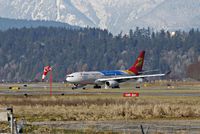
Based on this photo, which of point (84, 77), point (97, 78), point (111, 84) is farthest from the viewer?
point (97, 78)

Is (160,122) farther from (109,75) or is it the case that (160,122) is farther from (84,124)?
(109,75)

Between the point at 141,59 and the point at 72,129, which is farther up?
the point at 141,59

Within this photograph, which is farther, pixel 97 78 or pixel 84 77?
pixel 97 78

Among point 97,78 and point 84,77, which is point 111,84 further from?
point 84,77

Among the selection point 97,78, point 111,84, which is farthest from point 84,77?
point 111,84

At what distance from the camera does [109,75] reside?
139m

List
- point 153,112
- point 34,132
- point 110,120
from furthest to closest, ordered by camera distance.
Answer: point 153,112, point 110,120, point 34,132

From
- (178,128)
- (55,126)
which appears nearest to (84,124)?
(55,126)

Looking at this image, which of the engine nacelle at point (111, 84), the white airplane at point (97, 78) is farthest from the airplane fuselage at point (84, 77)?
the engine nacelle at point (111, 84)

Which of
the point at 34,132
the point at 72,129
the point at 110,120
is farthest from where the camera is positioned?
the point at 110,120

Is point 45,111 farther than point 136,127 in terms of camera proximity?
Yes

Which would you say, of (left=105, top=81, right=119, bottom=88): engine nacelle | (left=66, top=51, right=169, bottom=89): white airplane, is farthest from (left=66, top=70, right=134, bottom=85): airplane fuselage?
(left=105, top=81, right=119, bottom=88): engine nacelle

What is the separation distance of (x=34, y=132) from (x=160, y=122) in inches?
424

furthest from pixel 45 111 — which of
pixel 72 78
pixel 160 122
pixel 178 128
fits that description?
pixel 72 78
